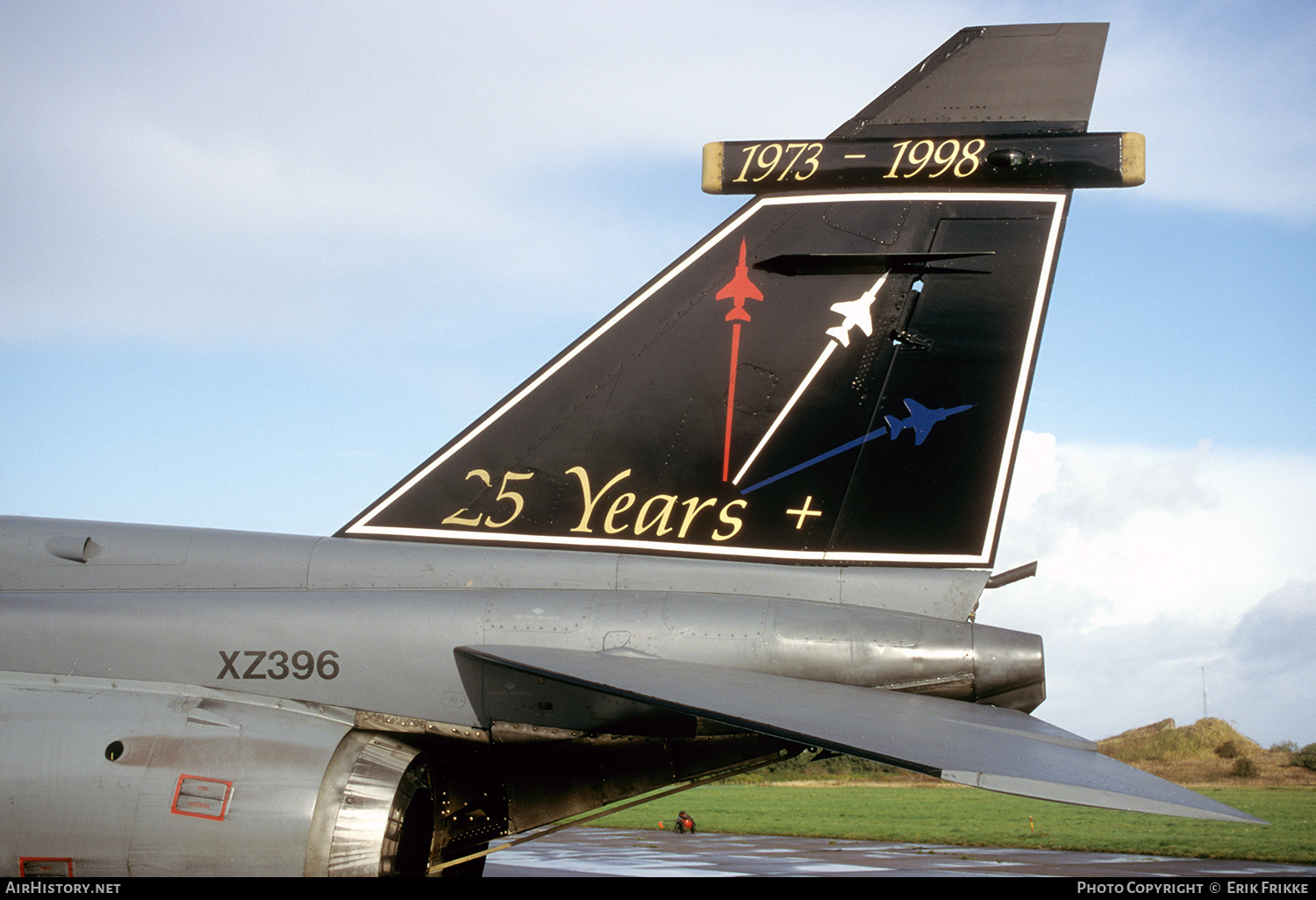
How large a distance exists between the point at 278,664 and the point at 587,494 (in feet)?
5.92

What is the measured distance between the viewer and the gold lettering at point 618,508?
5426mm

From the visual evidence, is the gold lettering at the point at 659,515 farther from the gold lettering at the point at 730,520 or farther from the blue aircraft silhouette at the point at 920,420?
the blue aircraft silhouette at the point at 920,420

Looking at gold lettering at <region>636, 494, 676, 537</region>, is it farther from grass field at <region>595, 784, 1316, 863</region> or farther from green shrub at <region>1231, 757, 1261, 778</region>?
green shrub at <region>1231, 757, 1261, 778</region>

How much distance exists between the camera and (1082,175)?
537 cm

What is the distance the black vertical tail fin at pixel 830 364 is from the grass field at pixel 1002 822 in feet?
36.1

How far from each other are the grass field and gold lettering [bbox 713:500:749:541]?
11.4 metres

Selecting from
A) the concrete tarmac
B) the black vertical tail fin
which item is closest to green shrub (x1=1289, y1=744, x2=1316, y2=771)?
the concrete tarmac

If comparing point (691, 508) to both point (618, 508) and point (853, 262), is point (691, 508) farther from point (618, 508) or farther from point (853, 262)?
point (853, 262)

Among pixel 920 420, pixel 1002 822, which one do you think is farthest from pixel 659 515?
pixel 1002 822

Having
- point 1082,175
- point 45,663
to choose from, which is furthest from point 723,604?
point 45,663

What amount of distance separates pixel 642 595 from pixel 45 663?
9.99ft

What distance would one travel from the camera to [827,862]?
14.8 meters

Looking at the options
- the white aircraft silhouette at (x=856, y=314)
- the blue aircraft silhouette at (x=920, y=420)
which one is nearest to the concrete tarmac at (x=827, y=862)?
the blue aircraft silhouette at (x=920, y=420)

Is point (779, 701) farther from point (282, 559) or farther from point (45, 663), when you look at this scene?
point (45, 663)
